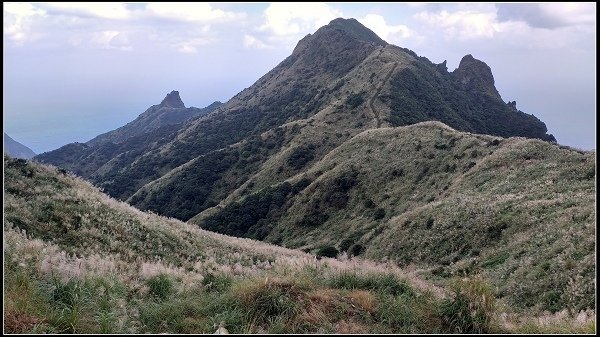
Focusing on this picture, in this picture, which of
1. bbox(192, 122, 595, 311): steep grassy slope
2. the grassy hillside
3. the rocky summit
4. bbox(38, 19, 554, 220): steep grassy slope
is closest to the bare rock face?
bbox(38, 19, 554, 220): steep grassy slope

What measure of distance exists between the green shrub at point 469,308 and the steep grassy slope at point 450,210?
6.63 meters

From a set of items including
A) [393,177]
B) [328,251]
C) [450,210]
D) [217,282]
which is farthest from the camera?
[393,177]

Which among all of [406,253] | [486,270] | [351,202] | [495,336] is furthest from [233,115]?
[495,336]

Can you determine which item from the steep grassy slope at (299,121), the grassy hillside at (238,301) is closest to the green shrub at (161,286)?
the grassy hillside at (238,301)

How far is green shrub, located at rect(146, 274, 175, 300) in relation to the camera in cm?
841

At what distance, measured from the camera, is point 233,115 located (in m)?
146

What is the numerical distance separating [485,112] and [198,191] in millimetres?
90044

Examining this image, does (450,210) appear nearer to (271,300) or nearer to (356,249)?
(356,249)

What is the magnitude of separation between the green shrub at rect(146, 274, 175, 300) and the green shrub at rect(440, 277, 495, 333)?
16.1ft

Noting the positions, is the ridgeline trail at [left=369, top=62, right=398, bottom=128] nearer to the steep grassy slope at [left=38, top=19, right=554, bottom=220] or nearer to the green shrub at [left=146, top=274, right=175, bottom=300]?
the steep grassy slope at [left=38, top=19, right=554, bottom=220]

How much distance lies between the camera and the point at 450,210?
31.5 metres

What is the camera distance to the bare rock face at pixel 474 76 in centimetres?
14938

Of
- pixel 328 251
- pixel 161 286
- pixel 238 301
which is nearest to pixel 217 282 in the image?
pixel 161 286

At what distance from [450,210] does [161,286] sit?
26.4 meters
